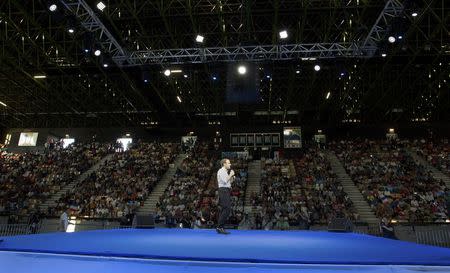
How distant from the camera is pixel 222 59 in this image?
70.9 ft

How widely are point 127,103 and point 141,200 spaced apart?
44.4ft

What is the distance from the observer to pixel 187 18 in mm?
20156

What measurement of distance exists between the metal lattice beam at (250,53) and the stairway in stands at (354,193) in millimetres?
8752

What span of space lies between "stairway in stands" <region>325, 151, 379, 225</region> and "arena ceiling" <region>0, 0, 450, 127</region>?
18.8ft

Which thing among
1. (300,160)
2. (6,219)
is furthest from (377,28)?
(6,219)

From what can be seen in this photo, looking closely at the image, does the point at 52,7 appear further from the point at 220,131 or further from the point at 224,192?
the point at 220,131

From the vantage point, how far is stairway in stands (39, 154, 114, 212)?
2538 centimetres

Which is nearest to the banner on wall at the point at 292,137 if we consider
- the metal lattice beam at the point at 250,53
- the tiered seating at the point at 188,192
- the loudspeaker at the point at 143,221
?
the tiered seating at the point at 188,192

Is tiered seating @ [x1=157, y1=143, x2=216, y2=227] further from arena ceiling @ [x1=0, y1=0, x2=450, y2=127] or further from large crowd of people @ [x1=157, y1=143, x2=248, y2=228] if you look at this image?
arena ceiling @ [x1=0, y1=0, x2=450, y2=127]

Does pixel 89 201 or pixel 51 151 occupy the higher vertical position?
pixel 51 151

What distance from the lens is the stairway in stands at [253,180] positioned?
2530cm

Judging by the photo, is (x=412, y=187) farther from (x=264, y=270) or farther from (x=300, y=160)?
(x=264, y=270)

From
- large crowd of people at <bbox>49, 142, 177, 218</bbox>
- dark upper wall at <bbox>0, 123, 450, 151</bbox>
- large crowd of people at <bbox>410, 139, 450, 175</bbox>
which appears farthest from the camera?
dark upper wall at <bbox>0, 123, 450, 151</bbox>

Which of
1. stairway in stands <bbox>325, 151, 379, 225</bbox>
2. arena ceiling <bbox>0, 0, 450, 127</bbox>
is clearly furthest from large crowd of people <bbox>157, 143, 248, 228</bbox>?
stairway in stands <bbox>325, 151, 379, 225</bbox>
